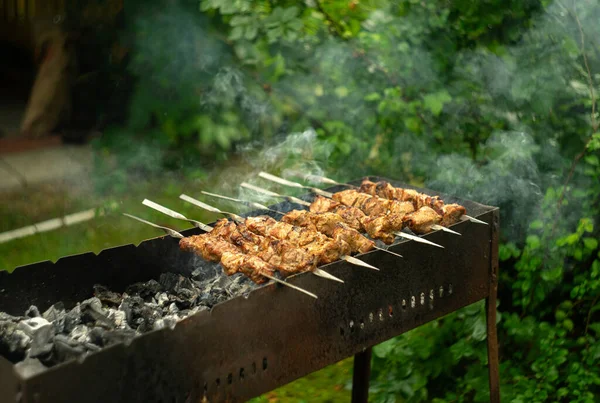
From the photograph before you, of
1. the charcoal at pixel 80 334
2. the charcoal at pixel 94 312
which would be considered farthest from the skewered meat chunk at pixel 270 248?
the charcoal at pixel 80 334

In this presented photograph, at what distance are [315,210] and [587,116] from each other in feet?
8.60

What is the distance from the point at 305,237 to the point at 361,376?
165 cm

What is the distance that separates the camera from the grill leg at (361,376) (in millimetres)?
4879

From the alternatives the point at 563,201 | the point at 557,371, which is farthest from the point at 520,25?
the point at 557,371

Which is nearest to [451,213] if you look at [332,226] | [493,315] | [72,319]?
[332,226]

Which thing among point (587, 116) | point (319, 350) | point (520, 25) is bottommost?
point (319, 350)

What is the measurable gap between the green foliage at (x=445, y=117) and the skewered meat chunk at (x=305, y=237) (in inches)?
84.4

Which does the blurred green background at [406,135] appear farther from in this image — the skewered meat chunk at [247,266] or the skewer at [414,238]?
the skewered meat chunk at [247,266]

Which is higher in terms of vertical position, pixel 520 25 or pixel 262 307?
pixel 520 25

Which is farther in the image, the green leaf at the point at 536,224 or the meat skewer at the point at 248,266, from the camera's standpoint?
the green leaf at the point at 536,224

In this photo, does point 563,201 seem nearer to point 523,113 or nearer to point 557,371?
point 523,113

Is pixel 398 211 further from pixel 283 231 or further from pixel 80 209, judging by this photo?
pixel 80 209

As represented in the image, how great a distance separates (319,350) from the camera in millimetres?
3463

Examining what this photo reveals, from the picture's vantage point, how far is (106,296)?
3.48 metres
